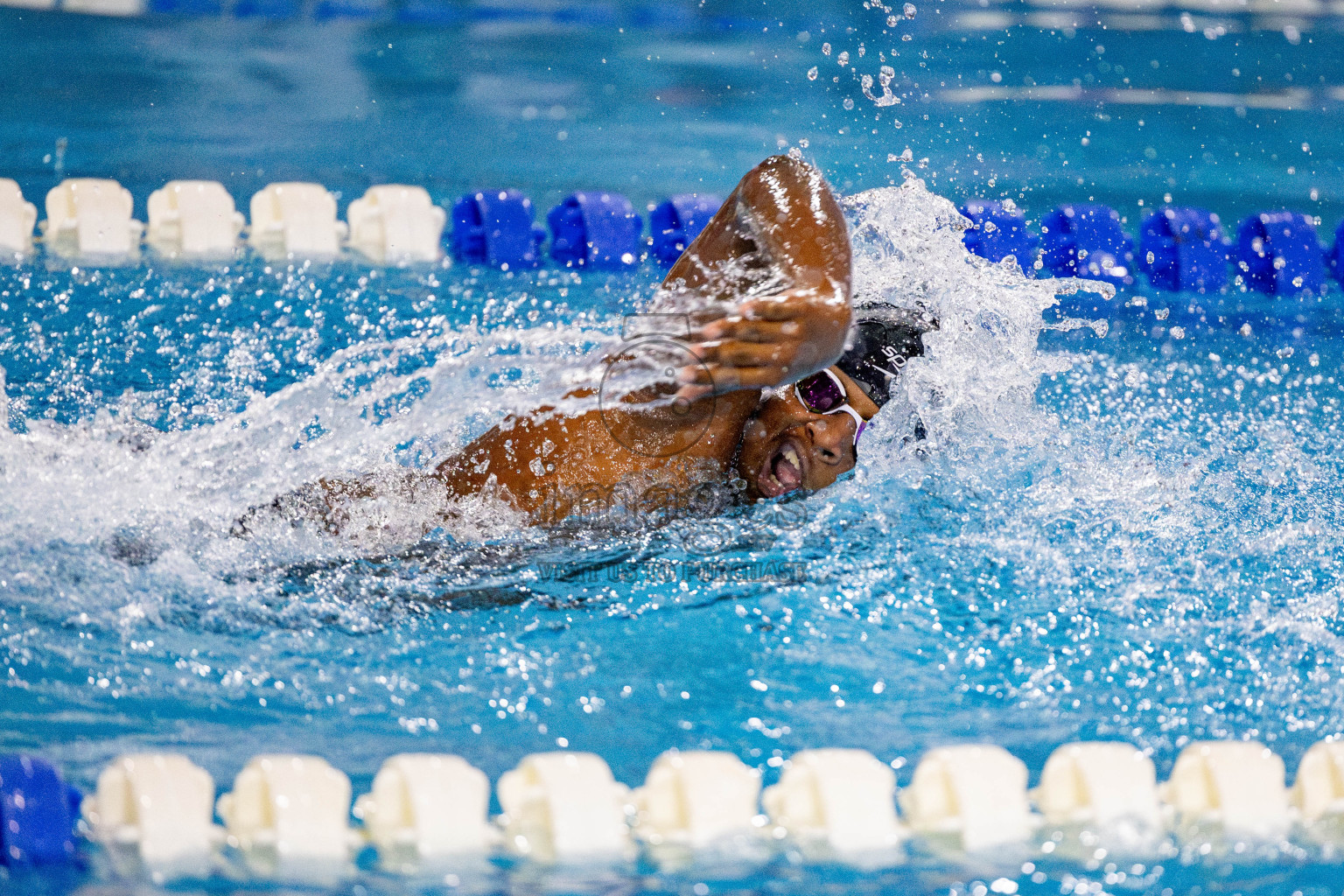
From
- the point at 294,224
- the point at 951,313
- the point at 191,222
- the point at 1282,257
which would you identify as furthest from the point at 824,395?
the point at 1282,257

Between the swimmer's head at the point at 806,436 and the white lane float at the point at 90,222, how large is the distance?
2.48 meters

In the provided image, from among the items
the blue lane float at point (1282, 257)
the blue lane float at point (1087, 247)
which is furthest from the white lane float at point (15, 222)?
the blue lane float at point (1282, 257)

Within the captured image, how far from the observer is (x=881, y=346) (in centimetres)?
239

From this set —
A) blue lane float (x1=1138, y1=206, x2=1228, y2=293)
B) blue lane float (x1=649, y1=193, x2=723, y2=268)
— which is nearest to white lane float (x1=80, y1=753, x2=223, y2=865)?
blue lane float (x1=649, y1=193, x2=723, y2=268)

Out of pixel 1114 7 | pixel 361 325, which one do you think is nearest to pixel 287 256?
pixel 361 325

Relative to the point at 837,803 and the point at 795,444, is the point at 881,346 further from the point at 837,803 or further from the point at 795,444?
the point at 837,803

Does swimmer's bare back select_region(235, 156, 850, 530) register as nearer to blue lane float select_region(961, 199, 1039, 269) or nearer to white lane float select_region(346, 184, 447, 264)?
white lane float select_region(346, 184, 447, 264)

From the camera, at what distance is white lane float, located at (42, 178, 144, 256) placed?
3.92m

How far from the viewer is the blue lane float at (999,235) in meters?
4.28

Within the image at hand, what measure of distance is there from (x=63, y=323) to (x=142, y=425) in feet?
3.30

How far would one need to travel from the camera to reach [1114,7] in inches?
269

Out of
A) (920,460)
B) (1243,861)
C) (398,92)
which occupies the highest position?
(398,92)

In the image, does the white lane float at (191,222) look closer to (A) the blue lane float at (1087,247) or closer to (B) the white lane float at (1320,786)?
(A) the blue lane float at (1087,247)

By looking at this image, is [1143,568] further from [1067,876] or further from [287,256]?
[287,256]
